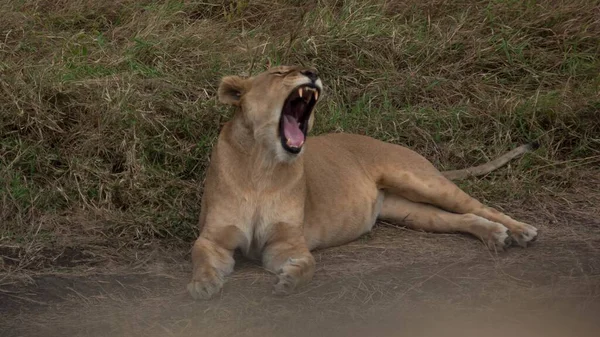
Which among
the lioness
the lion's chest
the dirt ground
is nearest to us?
the dirt ground

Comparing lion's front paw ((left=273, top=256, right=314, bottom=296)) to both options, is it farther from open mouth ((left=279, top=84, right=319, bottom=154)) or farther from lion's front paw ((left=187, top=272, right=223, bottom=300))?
open mouth ((left=279, top=84, right=319, bottom=154))

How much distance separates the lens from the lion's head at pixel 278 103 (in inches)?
186

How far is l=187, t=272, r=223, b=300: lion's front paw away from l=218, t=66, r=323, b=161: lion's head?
0.63 metres

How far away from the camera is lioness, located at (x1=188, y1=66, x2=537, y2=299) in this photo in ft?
15.5

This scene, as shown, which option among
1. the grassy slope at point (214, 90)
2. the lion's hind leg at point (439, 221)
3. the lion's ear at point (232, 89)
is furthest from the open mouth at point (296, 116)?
the lion's hind leg at point (439, 221)

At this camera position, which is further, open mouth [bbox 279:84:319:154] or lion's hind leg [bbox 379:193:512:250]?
lion's hind leg [bbox 379:193:512:250]

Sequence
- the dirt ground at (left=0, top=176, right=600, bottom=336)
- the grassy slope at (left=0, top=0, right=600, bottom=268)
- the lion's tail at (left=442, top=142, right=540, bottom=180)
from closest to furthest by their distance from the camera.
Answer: the dirt ground at (left=0, top=176, right=600, bottom=336)
the grassy slope at (left=0, top=0, right=600, bottom=268)
the lion's tail at (left=442, top=142, right=540, bottom=180)

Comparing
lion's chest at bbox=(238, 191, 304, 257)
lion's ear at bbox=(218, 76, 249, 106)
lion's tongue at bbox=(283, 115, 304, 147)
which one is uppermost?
lion's ear at bbox=(218, 76, 249, 106)

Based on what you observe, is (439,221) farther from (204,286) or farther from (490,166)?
(204,286)

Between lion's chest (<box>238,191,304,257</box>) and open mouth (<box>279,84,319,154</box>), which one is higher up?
open mouth (<box>279,84,319,154</box>)

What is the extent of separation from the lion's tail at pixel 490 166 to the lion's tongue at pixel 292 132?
1.46 m

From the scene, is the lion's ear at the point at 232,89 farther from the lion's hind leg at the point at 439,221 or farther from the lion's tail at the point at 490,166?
the lion's tail at the point at 490,166

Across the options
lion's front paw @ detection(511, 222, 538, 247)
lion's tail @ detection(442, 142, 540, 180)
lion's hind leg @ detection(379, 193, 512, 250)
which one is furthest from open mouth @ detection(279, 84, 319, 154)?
lion's tail @ detection(442, 142, 540, 180)

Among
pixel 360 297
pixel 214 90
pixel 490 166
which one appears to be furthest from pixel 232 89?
pixel 490 166
